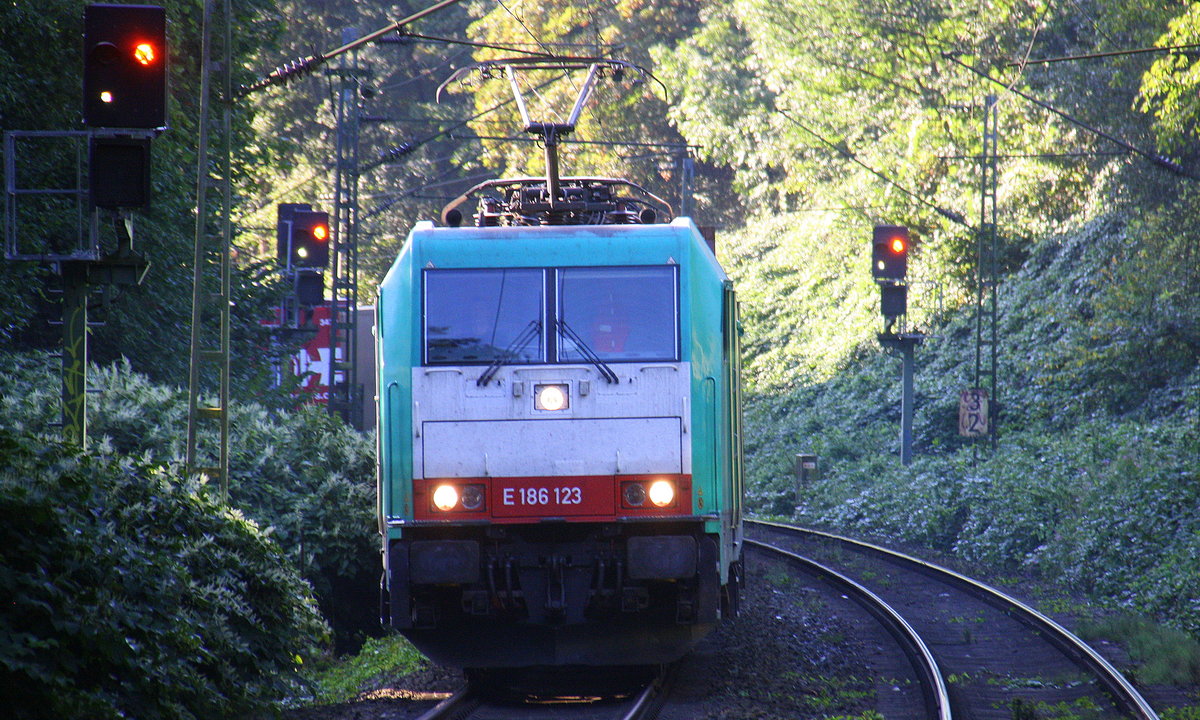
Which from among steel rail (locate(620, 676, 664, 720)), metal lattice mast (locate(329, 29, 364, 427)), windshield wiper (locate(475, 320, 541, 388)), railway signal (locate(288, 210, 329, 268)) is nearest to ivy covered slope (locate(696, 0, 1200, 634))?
steel rail (locate(620, 676, 664, 720))

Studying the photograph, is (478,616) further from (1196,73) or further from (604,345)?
(1196,73)

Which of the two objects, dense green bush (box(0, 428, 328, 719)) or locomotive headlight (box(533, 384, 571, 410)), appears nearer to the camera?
dense green bush (box(0, 428, 328, 719))

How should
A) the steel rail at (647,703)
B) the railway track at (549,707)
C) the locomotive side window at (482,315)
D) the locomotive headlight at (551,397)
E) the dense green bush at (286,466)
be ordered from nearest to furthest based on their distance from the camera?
the steel rail at (647,703), the railway track at (549,707), the locomotive headlight at (551,397), the locomotive side window at (482,315), the dense green bush at (286,466)

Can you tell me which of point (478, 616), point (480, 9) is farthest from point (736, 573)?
point (480, 9)

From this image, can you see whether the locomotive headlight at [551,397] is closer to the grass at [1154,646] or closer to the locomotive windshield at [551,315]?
the locomotive windshield at [551,315]

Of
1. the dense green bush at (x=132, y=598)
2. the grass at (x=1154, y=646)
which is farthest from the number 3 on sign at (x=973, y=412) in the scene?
the dense green bush at (x=132, y=598)

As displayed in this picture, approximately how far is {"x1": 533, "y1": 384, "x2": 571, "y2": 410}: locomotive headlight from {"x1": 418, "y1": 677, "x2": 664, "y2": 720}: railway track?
2.03 metres

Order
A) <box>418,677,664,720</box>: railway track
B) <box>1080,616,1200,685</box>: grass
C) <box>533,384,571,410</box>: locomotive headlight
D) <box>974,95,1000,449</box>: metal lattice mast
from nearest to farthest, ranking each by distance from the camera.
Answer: <box>418,677,664,720</box>: railway track
<box>533,384,571,410</box>: locomotive headlight
<box>1080,616,1200,685</box>: grass
<box>974,95,1000,449</box>: metal lattice mast

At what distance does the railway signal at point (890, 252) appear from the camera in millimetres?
24531

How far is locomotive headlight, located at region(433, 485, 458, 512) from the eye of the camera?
29.2ft

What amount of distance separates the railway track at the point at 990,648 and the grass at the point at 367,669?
4.42 metres

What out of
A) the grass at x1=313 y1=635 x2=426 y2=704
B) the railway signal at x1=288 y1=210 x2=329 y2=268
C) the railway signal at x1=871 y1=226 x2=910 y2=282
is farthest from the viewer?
the railway signal at x1=871 y1=226 x2=910 y2=282

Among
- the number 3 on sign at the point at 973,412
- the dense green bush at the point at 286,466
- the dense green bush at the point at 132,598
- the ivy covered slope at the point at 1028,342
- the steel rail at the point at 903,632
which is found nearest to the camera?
A: the dense green bush at the point at 132,598

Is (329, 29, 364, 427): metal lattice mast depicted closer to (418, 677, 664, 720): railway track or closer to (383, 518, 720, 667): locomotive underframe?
(418, 677, 664, 720): railway track
